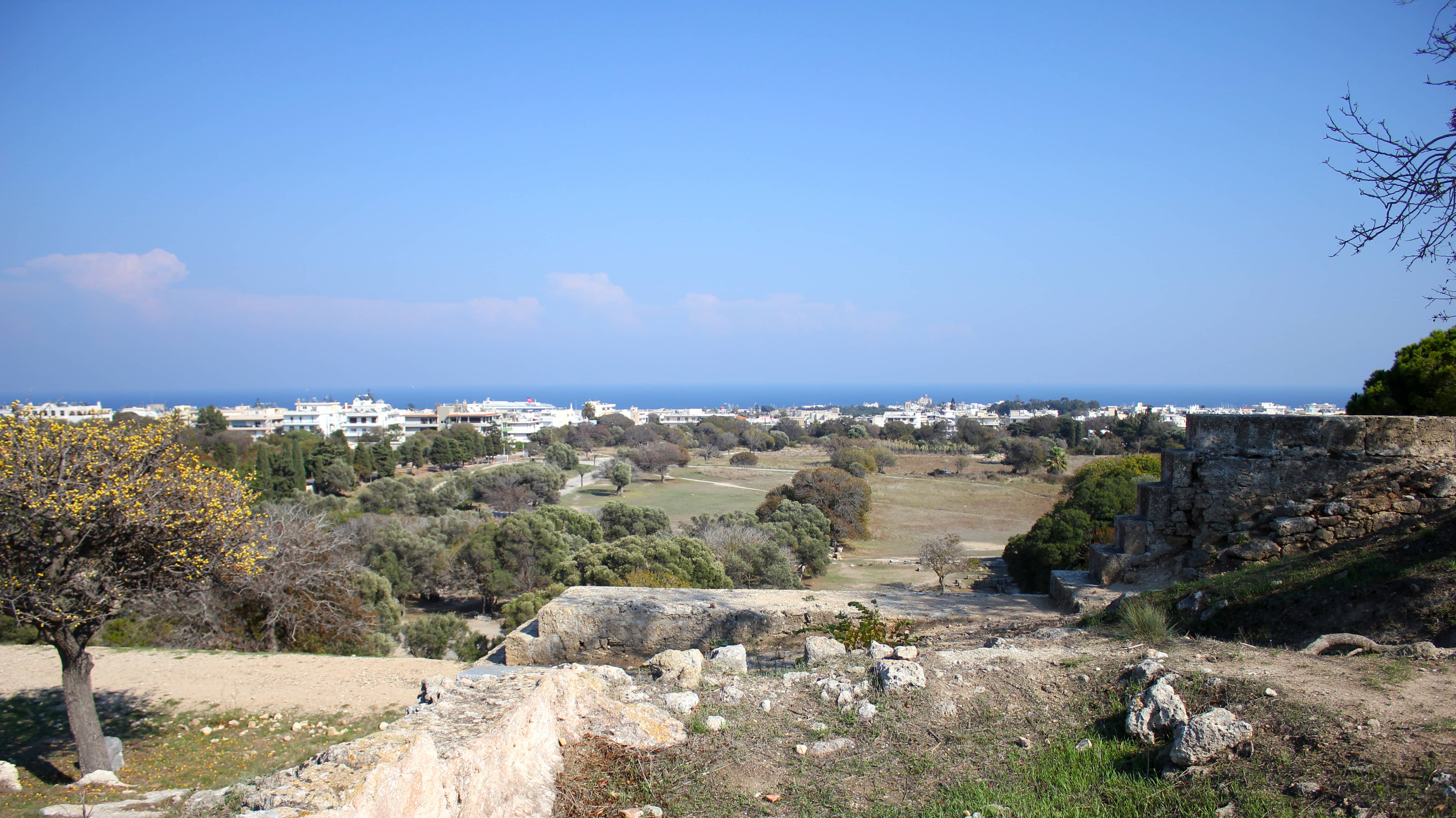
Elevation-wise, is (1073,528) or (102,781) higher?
(1073,528)

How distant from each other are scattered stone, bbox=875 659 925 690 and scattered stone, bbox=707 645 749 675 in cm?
101

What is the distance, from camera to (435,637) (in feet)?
53.8

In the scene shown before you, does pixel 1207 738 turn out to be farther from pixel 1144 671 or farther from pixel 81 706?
pixel 81 706

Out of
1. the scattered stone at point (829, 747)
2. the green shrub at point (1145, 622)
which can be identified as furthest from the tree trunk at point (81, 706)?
the green shrub at point (1145, 622)

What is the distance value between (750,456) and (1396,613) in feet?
185

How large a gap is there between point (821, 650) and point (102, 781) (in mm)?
6729

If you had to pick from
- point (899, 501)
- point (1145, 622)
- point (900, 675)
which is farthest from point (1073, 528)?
point (899, 501)

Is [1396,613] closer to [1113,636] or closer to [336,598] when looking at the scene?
[1113,636]

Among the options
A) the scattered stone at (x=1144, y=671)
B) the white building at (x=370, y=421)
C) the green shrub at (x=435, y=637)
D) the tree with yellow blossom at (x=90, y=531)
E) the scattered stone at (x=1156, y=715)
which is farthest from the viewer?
the white building at (x=370, y=421)

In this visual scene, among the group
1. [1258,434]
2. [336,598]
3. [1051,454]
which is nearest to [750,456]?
[1051,454]

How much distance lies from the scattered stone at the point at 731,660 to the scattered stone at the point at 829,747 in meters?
1.17

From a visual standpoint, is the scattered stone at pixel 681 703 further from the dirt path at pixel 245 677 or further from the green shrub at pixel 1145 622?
the dirt path at pixel 245 677

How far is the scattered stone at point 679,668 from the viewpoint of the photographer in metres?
4.57

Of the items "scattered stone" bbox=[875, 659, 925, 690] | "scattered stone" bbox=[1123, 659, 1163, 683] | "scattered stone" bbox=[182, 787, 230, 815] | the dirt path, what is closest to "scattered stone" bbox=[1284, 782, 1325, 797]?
"scattered stone" bbox=[1123, 659, 1163, 683]
